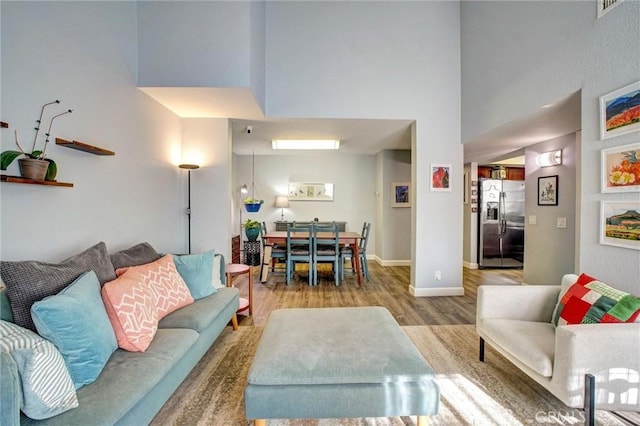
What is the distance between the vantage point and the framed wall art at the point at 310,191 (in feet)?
21.4

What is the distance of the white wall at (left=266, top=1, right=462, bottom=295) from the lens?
3.65 meters

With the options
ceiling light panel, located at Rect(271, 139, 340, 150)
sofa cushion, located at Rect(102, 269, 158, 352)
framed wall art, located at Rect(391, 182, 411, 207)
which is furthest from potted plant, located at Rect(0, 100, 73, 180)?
framed wall art, located at Rect(391, 182, 411, 207)

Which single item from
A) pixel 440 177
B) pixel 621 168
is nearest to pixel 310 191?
pixel 440 177

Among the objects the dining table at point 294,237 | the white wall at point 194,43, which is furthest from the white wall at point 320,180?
the white wall at point 194,43

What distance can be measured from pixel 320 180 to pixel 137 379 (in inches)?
219

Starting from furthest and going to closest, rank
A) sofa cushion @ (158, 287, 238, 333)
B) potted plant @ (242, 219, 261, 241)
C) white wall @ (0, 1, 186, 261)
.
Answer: potted plant @ (242, 219, 261, 241) → sofa cushion @ (158, 287, 238, 333) → white wall @ (0, 1, 186, 261)

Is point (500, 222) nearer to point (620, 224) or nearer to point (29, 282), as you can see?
point (620, 224)

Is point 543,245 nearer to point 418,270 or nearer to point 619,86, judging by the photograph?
point 418,270

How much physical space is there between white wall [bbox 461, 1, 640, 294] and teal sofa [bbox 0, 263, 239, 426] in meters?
2.80

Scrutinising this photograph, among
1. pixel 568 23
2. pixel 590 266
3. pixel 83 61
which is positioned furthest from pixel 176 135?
pixel 590 266

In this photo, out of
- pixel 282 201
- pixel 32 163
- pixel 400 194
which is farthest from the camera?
pixel 282 201

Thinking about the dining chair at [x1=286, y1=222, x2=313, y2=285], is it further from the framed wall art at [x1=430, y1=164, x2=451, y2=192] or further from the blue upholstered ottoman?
the blue upholstered ottoman

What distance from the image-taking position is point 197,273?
2.39 meters

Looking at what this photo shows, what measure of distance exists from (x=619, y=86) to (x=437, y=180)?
2.14 metres
